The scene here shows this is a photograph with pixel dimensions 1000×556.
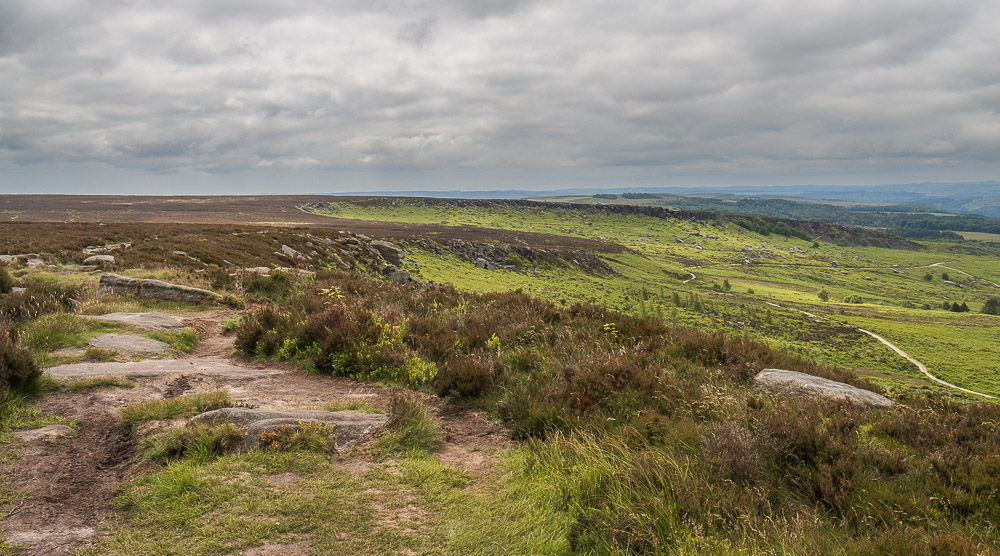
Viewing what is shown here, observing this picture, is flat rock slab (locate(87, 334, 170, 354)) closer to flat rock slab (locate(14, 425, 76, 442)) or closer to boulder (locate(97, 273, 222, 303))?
flat rock slab (locate(14, 425, 76, 442))

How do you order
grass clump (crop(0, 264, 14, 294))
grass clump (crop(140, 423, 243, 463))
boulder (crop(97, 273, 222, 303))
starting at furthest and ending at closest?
boulder (crop(97, 273, 222, 303)) < grass clump (crop(0, 264, 14, 294)) < grass clump (crop(140, 423, 243, 463))

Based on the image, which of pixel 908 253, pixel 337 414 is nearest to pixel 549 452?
pixel 337 414

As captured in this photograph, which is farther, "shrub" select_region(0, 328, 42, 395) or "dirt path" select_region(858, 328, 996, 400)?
"dirt path" select_region(858, 328, 996, 400)

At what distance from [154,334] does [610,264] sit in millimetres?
83232

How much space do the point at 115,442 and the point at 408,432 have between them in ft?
12.0

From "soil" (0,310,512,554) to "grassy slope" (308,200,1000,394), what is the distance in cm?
3402

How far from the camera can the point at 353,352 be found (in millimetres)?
9086

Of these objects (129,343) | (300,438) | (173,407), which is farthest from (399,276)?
(300,438)

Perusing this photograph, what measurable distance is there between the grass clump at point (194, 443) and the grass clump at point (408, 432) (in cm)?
178

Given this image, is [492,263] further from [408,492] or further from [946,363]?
[408,492]

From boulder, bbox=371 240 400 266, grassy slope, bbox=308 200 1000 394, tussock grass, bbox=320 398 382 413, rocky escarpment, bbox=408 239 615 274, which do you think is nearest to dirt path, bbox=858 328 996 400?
grassy slope, bbox=308 200 1000 394

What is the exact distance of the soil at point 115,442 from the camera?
12.9 ft

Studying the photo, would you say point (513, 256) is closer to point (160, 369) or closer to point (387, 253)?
point (387, 253)

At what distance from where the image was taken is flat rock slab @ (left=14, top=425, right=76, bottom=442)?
5227mm
